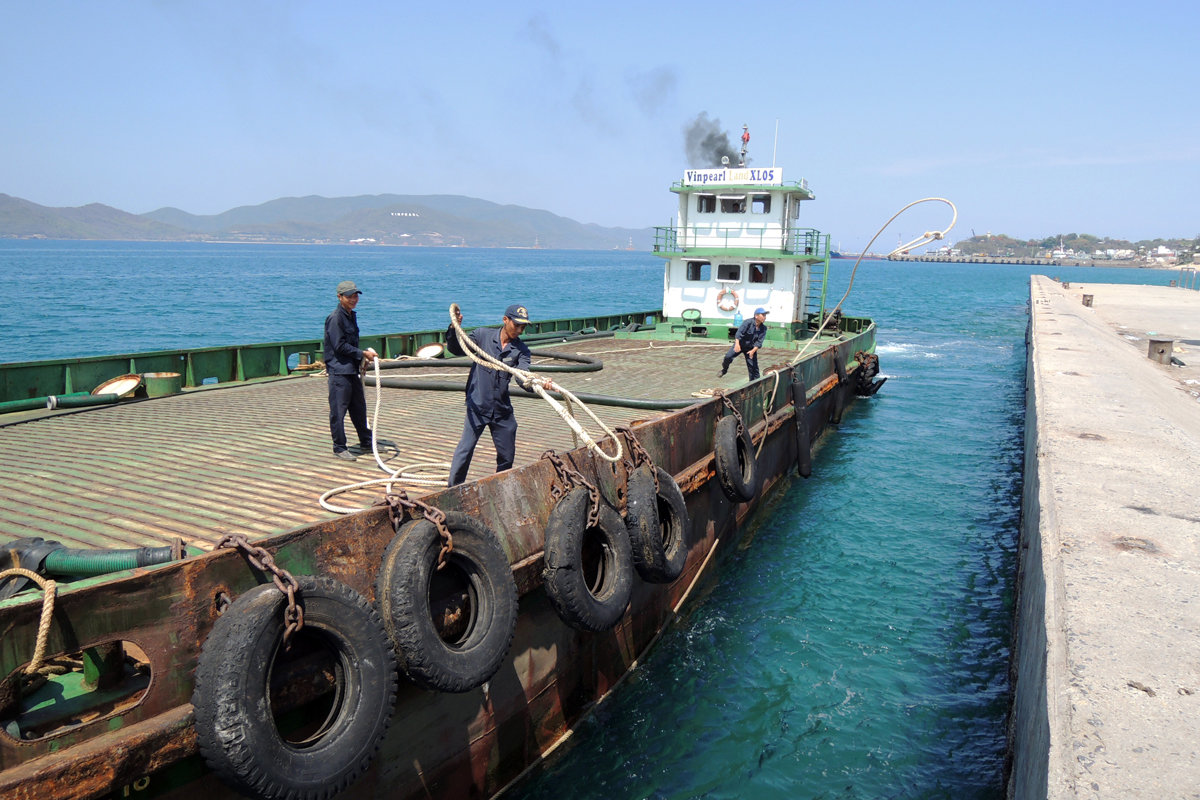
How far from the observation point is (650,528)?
6461 millimetres

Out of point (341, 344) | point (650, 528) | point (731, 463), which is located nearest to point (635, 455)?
point (650, 528)

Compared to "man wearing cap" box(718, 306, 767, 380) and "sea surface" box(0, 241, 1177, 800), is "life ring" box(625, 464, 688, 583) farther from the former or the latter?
"man wearing cap" box(718, 306, 767, 380)

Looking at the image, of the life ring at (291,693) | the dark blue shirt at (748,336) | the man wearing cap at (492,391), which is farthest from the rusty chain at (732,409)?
the life ring at (291,693)

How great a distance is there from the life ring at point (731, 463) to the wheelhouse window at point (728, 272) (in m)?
11.1

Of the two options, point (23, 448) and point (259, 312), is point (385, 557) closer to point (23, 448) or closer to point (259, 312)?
point (23, 448)

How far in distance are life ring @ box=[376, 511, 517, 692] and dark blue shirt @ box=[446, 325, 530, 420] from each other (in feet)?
4.93

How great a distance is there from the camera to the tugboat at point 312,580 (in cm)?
328

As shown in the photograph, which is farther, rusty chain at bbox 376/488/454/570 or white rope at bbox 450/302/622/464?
white rope at bbox 450/302/622/464

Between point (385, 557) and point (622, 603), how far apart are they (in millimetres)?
2253

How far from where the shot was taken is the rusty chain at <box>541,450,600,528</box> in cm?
591

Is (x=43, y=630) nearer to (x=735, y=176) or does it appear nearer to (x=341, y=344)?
(x=341, y=344)

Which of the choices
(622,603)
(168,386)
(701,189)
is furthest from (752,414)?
(701,189)

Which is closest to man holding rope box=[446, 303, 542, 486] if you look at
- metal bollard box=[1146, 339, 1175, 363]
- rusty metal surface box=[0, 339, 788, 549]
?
rusty metal surface box=[0, 339, 788, 549]

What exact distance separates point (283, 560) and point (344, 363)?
345cm
